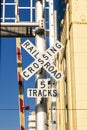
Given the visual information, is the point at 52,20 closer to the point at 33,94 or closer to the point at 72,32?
the point at 33,94

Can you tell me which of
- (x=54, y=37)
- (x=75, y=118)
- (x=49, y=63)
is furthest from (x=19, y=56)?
(x=75, y=118)

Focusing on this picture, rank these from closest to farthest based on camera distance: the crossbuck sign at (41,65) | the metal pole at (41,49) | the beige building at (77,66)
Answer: the metal pole at (41,49), the crossbuck sign at (41,65), the beige building at (77,66)

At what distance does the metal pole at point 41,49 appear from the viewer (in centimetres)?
891

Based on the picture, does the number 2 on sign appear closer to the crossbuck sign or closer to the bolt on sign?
the bolt on sign

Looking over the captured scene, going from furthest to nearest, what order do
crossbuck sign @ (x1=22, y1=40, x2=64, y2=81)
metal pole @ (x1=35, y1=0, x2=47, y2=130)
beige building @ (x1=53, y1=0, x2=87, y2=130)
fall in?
1. beige building @ (x1=53, y1=0, x2=87, y2=130)
2. crossbuck sign @ (x1=22, y1=40, x2=64, y2=81)
3. metal pole @ (x1=35, y1=0, x2=47, y2=130)

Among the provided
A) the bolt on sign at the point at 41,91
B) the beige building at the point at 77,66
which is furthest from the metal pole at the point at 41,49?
the beige building at the point at 77,66

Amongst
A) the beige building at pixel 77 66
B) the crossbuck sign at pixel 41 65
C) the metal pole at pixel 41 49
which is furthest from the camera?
the beige building at pixel 77 66

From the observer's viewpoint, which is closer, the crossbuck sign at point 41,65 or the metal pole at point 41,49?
the metal pole at point 41,49

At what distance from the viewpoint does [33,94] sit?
9109 mm

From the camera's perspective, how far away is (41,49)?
934 cm

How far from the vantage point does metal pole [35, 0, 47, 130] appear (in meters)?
8.91

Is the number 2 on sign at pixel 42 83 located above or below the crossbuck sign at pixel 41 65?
below

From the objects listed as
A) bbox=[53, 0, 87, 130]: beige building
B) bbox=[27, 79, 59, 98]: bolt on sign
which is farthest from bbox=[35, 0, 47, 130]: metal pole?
bbox=[53, 0, 87, 130]: beige building

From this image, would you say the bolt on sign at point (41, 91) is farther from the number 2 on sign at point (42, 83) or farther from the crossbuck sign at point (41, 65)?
the crossbuck sign at point (41, 65)
